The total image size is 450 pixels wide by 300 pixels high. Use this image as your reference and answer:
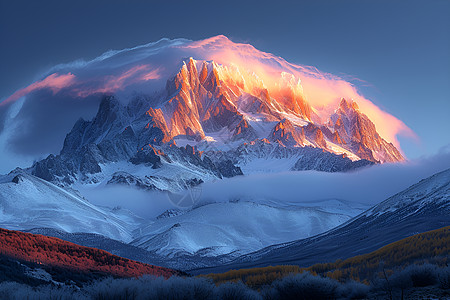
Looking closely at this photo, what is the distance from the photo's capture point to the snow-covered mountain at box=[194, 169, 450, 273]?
68.4 meters

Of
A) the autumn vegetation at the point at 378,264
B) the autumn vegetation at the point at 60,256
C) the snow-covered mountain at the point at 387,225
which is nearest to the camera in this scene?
the autumn vegetation at the point at 60,256

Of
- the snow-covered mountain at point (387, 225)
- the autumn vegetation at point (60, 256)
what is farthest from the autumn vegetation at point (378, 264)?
the snow-covered mountain at point (387, 225)

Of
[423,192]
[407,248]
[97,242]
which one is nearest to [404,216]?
[423,192]

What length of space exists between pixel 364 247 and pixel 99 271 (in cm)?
4651

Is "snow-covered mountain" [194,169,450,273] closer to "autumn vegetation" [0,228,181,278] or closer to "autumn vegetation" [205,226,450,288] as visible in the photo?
"autumn vegetation" [205,226,450,288]

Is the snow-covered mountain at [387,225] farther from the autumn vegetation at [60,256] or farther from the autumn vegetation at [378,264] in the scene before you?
the autumn vegetation at [60,256]

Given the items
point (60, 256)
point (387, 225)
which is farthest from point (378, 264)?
point (387, 225)

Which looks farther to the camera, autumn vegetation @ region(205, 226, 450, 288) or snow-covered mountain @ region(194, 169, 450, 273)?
snow-covered mountain @ region(194, 169, 450, 273)

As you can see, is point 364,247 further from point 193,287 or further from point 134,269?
point 193,287

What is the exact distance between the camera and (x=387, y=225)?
286 feet

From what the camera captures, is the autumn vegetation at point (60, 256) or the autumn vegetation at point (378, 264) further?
the autumn vegetation at point (378, 264)

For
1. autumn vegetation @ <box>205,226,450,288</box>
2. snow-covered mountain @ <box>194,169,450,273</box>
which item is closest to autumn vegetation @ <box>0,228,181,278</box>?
autumn vegetation @ <box>205,226,450,288</box>

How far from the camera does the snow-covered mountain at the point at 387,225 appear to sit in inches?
2694

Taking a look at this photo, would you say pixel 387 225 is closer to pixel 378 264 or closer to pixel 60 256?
pixel 378 264
